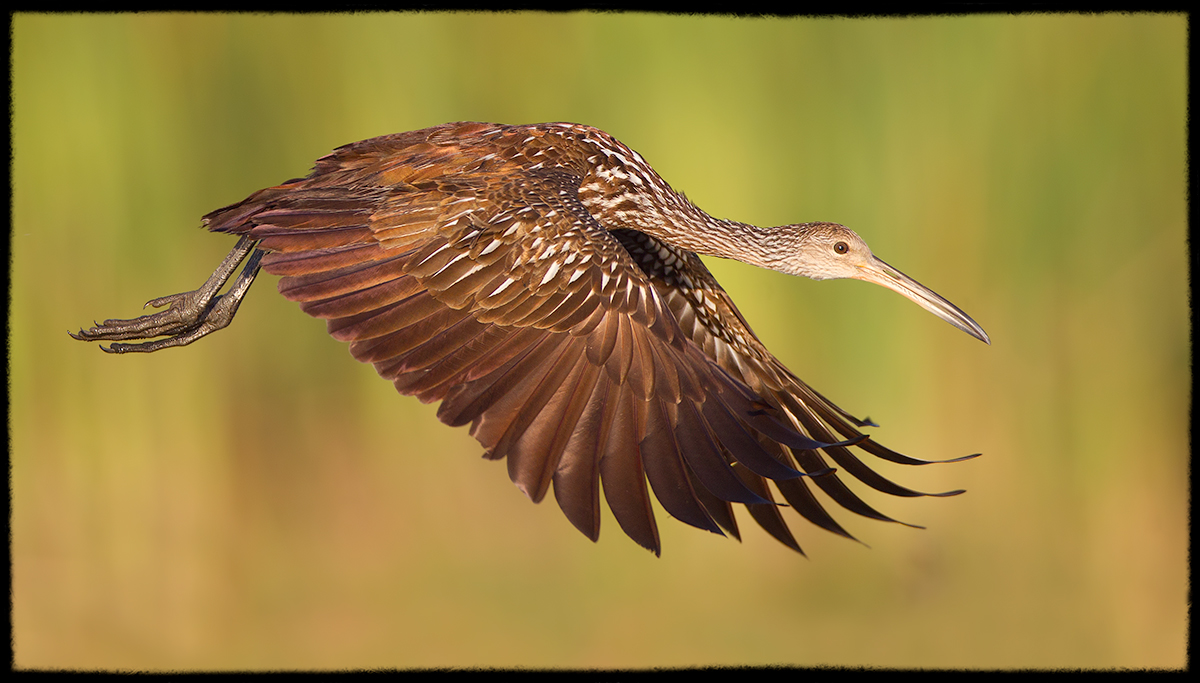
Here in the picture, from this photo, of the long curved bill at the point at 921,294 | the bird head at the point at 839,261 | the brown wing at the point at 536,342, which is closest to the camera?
the brown wing at the point at 536,342

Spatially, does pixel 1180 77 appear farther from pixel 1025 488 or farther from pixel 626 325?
pixel 626 325

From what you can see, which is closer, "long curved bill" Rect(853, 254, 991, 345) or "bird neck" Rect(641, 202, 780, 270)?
"long curved bill" Rect(853, 254, 991, 345)

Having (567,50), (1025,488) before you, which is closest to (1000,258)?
(1025,488)

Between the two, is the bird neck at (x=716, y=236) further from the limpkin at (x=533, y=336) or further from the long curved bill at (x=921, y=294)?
the limpkin at (x=533, y=336)

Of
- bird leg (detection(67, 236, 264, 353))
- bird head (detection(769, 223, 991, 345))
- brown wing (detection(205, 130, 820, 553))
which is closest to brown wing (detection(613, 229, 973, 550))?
bird head (detection(769, 223, 991, 345))

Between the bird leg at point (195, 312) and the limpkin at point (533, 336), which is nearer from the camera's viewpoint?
the limpkin at point (533, 336)

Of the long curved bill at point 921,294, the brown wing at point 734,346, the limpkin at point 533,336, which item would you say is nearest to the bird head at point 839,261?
the long curved bill at point 921,294

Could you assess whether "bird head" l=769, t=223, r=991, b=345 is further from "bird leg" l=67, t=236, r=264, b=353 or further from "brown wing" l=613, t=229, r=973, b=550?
"bird leg" l=67, t=236, r=264, b=353
